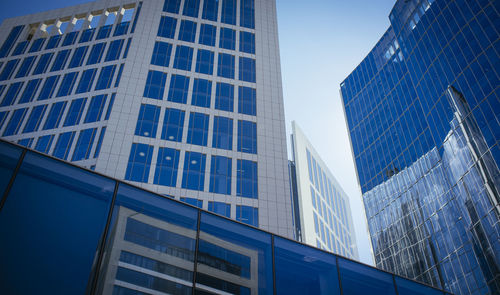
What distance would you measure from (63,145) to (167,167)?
54.3ft

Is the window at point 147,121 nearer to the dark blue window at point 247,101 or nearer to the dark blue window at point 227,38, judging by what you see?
the dark blue window at point 247,101

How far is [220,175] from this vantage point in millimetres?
51188

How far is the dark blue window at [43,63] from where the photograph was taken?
69.5 metres

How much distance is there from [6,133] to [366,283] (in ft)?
195

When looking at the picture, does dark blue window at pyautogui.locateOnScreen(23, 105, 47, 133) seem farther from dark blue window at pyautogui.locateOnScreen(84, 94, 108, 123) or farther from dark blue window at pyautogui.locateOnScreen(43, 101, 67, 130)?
dark blue window at pyautogui.locateOnScreen(84, 94, 108, 123)

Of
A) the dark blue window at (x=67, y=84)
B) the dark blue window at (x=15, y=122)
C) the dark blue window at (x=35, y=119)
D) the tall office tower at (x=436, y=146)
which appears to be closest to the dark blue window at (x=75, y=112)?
the dark blue window at (x=67, y=84)

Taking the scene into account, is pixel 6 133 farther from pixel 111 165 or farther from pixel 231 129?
pixel 231 129

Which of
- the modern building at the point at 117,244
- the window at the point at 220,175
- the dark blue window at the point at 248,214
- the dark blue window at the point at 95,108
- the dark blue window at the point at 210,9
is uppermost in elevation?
the dark blue window at the point at 210,9

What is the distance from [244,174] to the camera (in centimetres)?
5234

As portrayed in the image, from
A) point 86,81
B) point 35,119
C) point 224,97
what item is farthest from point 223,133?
point 35,119

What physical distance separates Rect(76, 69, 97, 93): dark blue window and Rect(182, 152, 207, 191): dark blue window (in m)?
23.0

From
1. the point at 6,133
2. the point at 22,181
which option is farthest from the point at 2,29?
the point at 22,181

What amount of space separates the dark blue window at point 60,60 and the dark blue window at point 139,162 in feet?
93.2

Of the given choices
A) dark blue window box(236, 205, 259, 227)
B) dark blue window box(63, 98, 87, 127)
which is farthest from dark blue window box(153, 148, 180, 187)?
dark blue window box(63, 98, 87, 127)
